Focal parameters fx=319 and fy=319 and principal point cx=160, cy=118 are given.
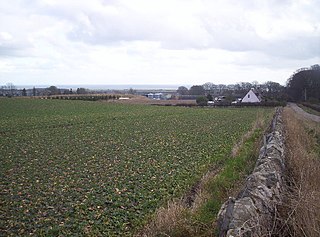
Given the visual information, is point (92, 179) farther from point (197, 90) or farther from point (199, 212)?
point (197, 90)

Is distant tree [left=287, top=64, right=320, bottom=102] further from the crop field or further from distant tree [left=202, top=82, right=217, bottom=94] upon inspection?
the crop field

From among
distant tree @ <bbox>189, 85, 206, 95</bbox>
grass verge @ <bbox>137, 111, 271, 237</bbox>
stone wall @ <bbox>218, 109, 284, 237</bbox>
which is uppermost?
distant tree @ <bbox>189, 85, 206, 95</bbox>

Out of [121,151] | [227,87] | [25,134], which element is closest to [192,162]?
[121,151]

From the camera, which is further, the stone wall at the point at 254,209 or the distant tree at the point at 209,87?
the distant tree at the point at 209,87

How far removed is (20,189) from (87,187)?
1.97 metres

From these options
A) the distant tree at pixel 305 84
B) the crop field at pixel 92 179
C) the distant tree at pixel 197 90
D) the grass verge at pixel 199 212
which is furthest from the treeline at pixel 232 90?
the grass verge at pixel 199 212

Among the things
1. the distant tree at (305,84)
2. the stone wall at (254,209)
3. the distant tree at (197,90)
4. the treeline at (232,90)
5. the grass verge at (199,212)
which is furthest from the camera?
the distant tree at (197,90)

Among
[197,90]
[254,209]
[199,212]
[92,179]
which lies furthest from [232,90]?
[254,209]

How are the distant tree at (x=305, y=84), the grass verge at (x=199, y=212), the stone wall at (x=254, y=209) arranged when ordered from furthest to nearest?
1. the distant tree at (x=305, y=84)
2. the grass verge at (x=199, y=212)
3. the stone wall at (x=254, y=209)

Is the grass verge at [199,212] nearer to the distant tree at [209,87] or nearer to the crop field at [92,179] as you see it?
the crop field at [92,179]

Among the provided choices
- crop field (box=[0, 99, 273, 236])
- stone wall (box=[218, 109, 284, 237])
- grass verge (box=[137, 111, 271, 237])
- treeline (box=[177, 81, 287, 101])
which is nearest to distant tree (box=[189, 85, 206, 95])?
treeline (box=[177, 81, 287, 101])

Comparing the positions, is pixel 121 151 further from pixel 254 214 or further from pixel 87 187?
pixel 254 214

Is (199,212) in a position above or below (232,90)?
below

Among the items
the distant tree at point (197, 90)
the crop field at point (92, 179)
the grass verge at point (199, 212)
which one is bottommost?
the crop field at point (92, 179)
